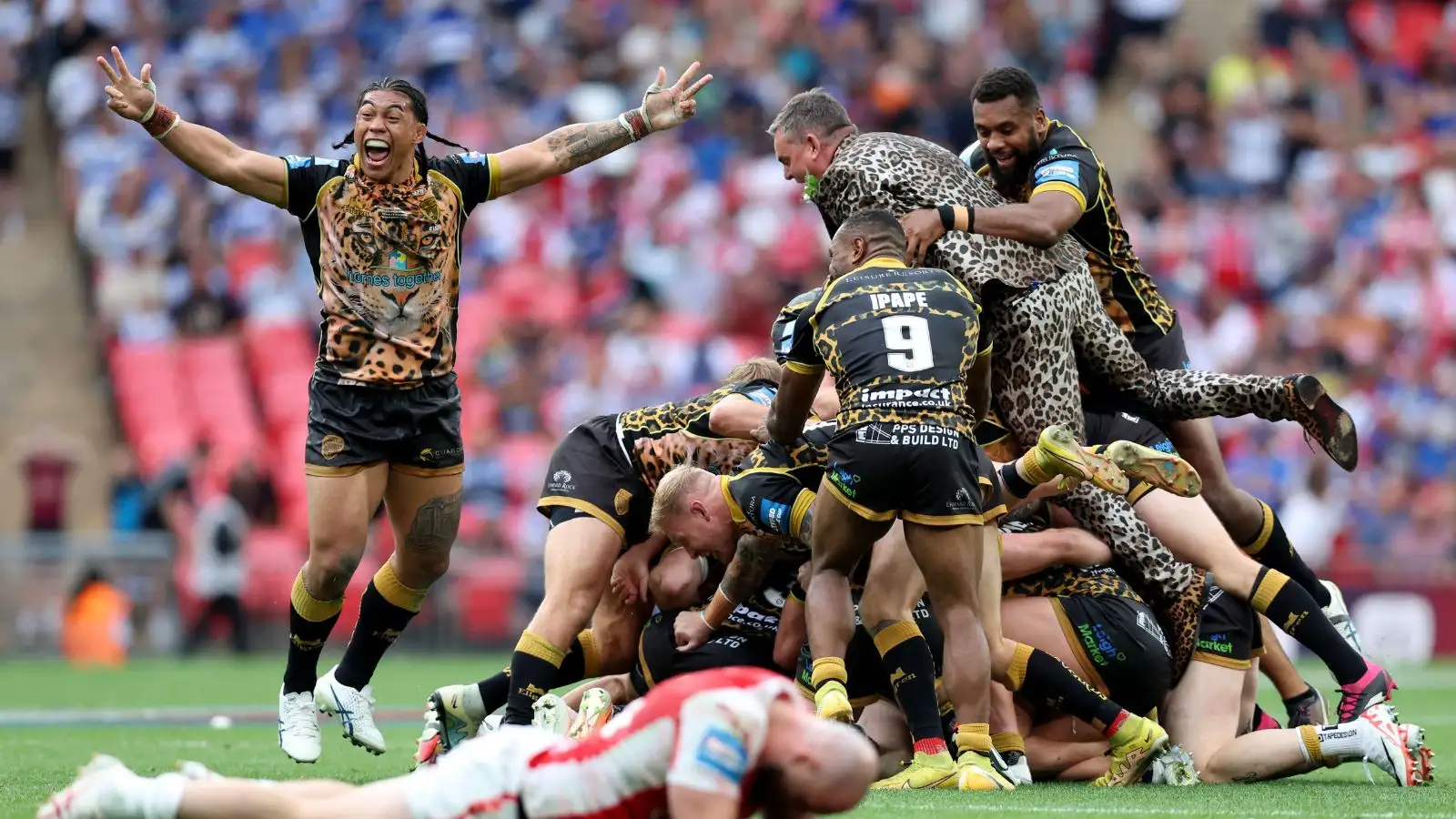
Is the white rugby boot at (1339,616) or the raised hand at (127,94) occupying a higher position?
the raised hand at (127,94)

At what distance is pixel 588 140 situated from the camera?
8.35 meters

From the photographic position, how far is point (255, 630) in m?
17.1

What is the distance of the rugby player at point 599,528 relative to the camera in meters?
8.05

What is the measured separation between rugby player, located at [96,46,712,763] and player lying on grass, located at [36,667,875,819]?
293 cm

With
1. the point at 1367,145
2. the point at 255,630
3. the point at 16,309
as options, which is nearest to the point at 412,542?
the point at 255,630

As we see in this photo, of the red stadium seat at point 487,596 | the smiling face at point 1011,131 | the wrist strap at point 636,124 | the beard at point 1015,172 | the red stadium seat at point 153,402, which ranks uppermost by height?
the red stadium seat at point 153,402

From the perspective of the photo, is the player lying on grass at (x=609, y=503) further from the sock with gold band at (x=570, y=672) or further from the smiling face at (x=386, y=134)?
the smiling face at (x=386, y=134)

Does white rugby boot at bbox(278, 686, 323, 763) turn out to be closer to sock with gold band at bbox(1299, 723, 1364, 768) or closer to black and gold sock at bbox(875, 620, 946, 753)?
black and gold sock at bbox(875, 620, 946, 753)

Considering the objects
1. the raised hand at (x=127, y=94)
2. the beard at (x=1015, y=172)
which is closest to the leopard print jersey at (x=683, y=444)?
the beard at (x=1015, y=172)

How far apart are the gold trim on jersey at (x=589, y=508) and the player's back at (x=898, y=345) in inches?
56.3

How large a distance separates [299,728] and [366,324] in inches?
65.1

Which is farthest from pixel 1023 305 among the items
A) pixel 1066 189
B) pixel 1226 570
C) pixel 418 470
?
pixel 418 470

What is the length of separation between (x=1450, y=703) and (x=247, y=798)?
30.8 feet

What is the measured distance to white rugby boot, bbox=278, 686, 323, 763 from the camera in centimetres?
795
